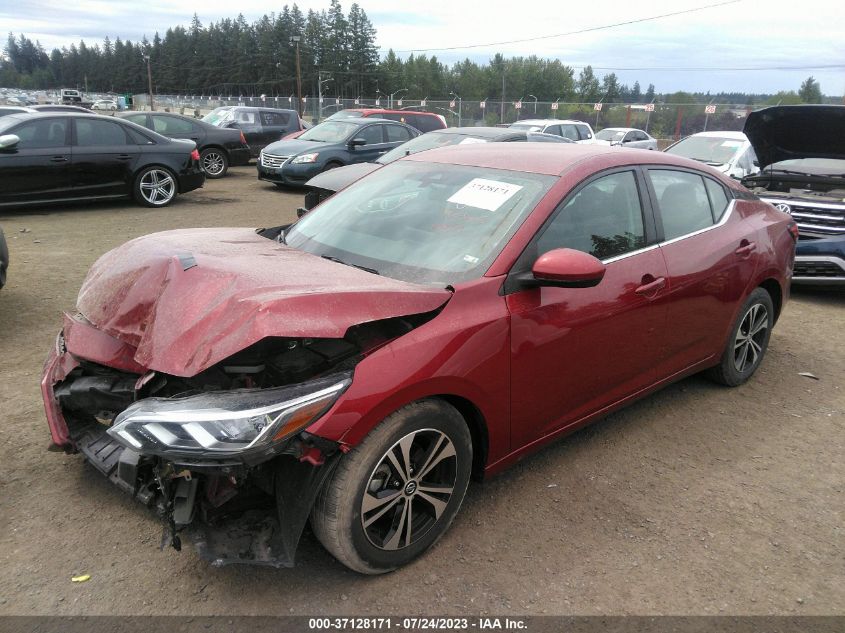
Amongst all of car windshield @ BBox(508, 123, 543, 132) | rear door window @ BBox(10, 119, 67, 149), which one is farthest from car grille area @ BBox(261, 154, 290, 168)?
car windshield @ BBox(508, 123, 543, 132)

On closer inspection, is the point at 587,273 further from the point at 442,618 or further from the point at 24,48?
the point at 24,48

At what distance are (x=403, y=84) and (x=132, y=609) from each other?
102m

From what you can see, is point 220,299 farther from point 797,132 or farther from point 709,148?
point 709,148

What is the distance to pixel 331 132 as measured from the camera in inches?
558

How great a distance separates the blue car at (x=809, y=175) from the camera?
6473mm

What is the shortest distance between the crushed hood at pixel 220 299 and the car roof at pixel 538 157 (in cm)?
106

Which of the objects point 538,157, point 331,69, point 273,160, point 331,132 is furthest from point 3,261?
point 331,69

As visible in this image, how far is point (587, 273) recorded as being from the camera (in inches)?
107

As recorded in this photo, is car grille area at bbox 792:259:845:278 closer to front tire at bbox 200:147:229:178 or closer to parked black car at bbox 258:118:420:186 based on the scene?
parked black car at bbox 258:118:420:186

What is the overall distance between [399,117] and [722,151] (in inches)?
312

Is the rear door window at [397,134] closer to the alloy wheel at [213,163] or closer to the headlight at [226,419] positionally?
the alloy wheel at [213,163]

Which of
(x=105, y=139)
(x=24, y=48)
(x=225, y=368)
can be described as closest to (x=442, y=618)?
(x=225, y=368)

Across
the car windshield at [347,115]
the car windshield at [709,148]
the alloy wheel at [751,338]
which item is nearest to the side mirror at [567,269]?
the alloy wheel at [751,338]

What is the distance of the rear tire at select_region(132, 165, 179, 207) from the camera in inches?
424
